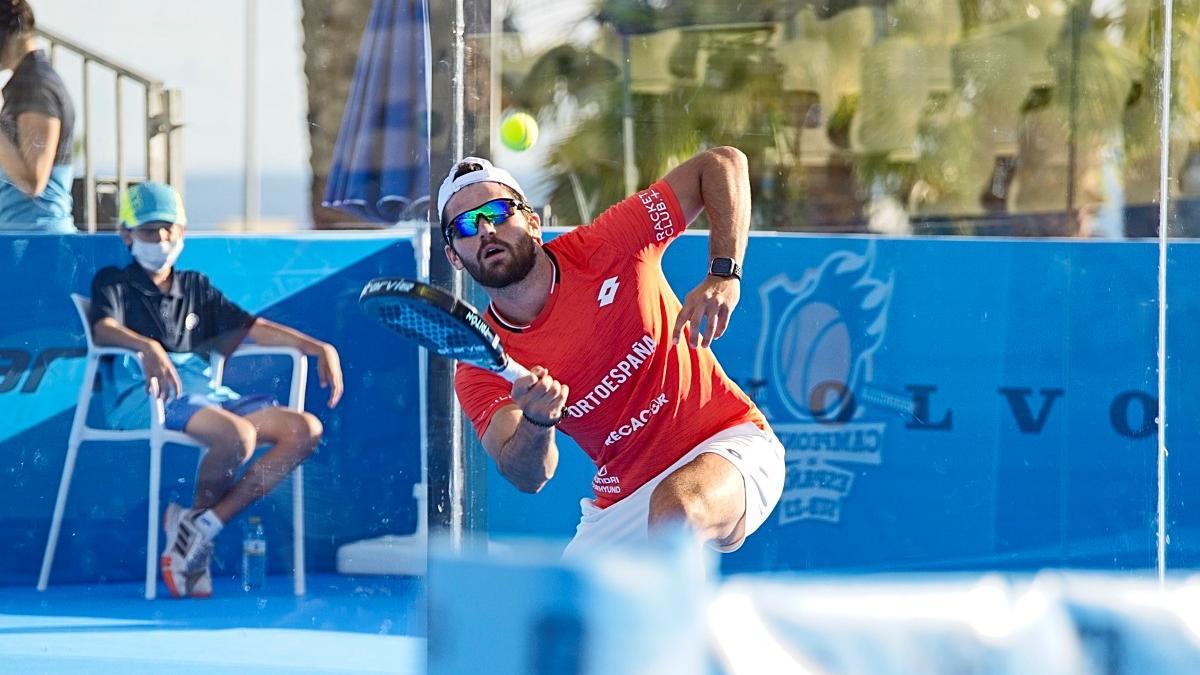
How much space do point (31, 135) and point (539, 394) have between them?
192 cm

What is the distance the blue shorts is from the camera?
428 centimetres

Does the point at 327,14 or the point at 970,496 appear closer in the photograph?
the point at 327,14

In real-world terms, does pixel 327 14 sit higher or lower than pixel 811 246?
higher

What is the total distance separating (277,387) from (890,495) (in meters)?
2.13

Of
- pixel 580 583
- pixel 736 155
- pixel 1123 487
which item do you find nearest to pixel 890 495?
pixel 1123 487

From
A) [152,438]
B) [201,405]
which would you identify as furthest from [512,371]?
[152,438]

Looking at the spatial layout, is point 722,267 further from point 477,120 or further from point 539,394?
point 477,120

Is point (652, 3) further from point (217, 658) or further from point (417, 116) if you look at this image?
point (217, 658)

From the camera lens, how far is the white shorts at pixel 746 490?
3.73m

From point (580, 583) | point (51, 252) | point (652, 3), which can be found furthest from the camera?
point (652, 3)

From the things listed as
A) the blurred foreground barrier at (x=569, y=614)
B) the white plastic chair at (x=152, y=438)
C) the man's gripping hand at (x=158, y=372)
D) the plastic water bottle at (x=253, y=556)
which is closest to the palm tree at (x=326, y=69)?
the white plastic chair at (x=152, y=438)

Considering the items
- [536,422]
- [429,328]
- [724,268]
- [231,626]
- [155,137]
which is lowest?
[231,626]

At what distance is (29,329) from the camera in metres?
4.25

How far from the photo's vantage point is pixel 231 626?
13.9 ft
